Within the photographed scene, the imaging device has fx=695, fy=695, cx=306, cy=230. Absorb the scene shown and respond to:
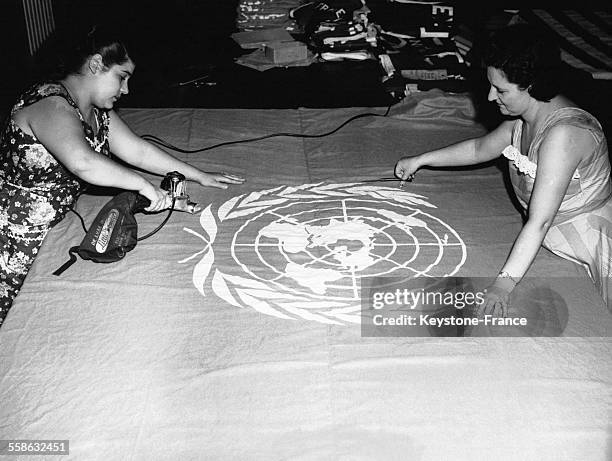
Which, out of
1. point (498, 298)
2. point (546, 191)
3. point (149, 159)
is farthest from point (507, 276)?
point (149, 159)

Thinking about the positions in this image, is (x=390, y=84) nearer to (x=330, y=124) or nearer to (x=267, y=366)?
(x=330, y=124)

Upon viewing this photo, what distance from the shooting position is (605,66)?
→ 354 centimetres

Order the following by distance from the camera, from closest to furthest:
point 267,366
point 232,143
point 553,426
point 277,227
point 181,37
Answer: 1. point 553,426
2. point 267,366
3. point 277,227
4. point 232,143
5. point 181,37

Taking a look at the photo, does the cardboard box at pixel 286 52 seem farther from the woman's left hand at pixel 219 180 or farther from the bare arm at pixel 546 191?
the bare arm at pixel 546 191

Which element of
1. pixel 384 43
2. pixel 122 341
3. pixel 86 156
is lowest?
pixel 384 43

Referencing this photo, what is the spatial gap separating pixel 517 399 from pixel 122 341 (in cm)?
90

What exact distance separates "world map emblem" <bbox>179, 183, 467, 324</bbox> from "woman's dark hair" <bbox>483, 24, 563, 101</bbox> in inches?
19.8

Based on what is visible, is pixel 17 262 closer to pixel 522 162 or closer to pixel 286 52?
pixel 522 162

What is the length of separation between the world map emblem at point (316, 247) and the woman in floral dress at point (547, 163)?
0.77 feet

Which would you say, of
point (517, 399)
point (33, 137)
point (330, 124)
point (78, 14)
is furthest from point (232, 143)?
point (78, 14)

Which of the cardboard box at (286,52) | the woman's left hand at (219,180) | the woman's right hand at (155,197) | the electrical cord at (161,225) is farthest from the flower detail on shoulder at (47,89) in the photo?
the cardboard box at (286,52)

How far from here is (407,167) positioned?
240 cm
